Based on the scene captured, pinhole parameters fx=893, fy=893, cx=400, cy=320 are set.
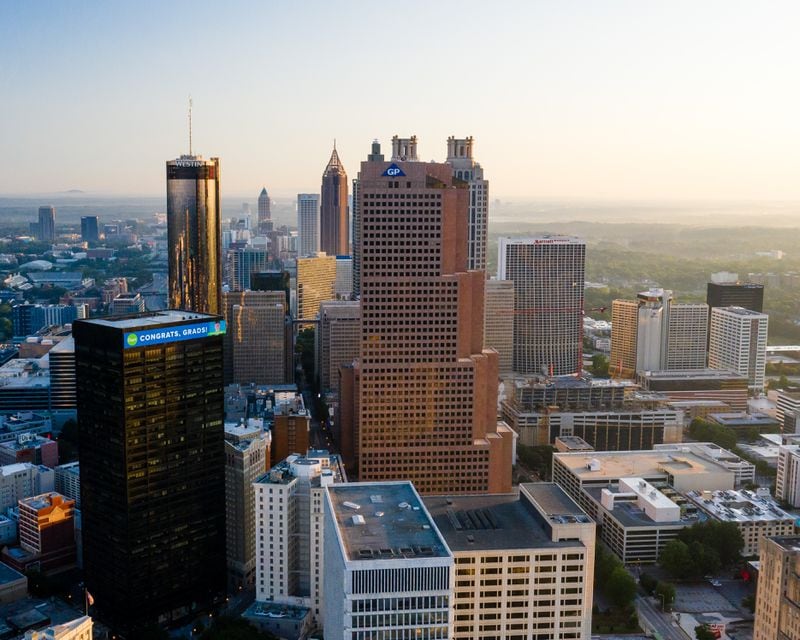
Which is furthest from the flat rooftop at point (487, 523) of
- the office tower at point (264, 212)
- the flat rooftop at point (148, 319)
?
the office tower at point (264, 212)

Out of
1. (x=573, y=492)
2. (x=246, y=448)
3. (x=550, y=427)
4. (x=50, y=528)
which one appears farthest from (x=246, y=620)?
(x=550, y=427)

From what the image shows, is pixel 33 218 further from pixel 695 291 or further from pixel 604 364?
pixel 695 291

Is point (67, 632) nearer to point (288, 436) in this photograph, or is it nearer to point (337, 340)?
point (288, 436)

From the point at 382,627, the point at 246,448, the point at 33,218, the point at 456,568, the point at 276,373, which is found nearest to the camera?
the point at 382,627

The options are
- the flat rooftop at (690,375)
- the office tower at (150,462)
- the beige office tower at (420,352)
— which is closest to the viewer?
the office tower at (150,462)

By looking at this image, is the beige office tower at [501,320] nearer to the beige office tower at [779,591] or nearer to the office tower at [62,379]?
the office tower at [62,379]

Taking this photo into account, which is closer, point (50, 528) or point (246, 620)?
point (246, 620)
